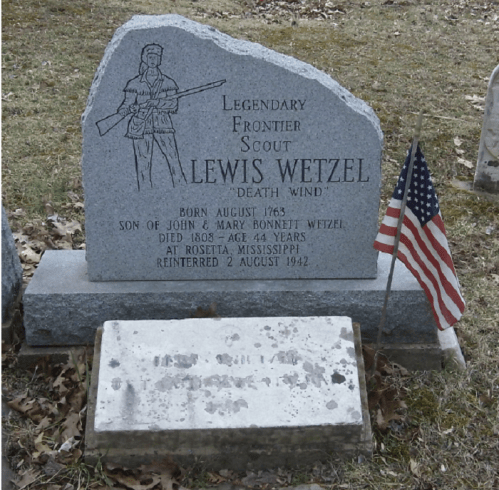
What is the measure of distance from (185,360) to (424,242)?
5.22ft

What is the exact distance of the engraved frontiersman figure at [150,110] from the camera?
13.1 ft

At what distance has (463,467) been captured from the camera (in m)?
3.79

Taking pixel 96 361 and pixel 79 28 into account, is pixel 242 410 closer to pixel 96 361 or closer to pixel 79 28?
pixel 96 361

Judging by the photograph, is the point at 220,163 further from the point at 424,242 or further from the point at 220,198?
the point at 424,242

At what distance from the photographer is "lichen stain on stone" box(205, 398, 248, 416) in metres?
3.57

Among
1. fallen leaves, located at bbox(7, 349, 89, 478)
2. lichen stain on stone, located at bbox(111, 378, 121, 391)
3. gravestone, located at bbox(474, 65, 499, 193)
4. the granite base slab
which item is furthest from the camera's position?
gravestone, located at bbox(474, 65, 499, 193)

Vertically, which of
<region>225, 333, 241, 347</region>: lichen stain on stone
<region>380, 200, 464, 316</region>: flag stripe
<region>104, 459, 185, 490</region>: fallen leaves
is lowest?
<region>104, 459, 185, 490</region>: fallen leaves

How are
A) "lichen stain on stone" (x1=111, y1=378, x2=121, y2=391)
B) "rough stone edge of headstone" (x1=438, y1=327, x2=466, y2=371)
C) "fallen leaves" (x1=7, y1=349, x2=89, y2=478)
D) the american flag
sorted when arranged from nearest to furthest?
"lichen stain on stone" (x1=111, y1=378, x2=121, y2=391)
"fallen leaves" (x1=7, y1=349, x2=89, y2=478)
the american flag
"rough stone edge of headstone" (x1=438, y1=327, x2=466, y2=371)

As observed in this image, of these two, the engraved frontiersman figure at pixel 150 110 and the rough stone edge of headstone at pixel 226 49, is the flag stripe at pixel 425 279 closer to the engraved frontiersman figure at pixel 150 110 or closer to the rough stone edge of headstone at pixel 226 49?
the rough stone edge of headstone at pixel 226 49

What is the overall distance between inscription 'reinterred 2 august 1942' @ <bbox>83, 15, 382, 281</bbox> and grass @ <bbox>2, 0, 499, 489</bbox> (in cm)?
110

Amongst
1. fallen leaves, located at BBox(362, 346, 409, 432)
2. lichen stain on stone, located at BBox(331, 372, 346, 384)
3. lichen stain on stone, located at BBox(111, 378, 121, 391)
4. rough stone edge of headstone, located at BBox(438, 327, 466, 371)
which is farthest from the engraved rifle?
rough stone edge of headstone, located at BBox(438, 327, 466, 371)

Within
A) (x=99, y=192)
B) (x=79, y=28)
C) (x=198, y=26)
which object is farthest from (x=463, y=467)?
(x=79, y=28)

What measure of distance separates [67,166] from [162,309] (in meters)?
3.20

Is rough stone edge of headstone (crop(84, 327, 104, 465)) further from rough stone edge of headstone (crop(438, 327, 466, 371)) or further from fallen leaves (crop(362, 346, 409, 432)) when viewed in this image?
rough stone edge of headstone (crop(438, 327, 466, 371))
